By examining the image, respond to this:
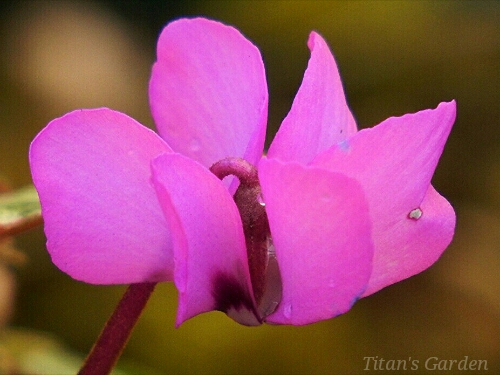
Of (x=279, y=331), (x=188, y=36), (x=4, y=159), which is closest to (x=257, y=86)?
(x=188, y=36)

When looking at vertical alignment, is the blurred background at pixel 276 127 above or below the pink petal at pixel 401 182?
below

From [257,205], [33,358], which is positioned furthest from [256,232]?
[33,358]

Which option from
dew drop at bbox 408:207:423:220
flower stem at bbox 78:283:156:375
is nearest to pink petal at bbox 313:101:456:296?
dew drop at bbox 408:207:423:220

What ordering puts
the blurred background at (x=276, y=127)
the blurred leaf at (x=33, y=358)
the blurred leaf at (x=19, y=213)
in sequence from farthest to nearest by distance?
the blurred background at (x=276, y=127) → the blurred leaf at (x=33, y=358) → the blurred leaf at (x=19, y=213)

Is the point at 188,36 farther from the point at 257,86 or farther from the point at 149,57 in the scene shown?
the point at 149,57

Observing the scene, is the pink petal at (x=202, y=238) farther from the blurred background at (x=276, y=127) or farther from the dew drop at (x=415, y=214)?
the blurred background at (x=276, y=127)

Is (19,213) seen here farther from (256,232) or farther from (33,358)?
(33,358)

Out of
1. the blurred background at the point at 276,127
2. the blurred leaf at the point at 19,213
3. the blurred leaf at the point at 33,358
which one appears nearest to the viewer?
the blurred leaf at the point at 19,213

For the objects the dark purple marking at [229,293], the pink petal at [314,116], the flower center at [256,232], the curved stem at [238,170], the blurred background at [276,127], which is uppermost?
the pink petal at [314,116]

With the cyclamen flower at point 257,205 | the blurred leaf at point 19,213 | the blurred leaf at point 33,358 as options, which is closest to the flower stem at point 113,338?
the cyclamen flower at point 257,205
